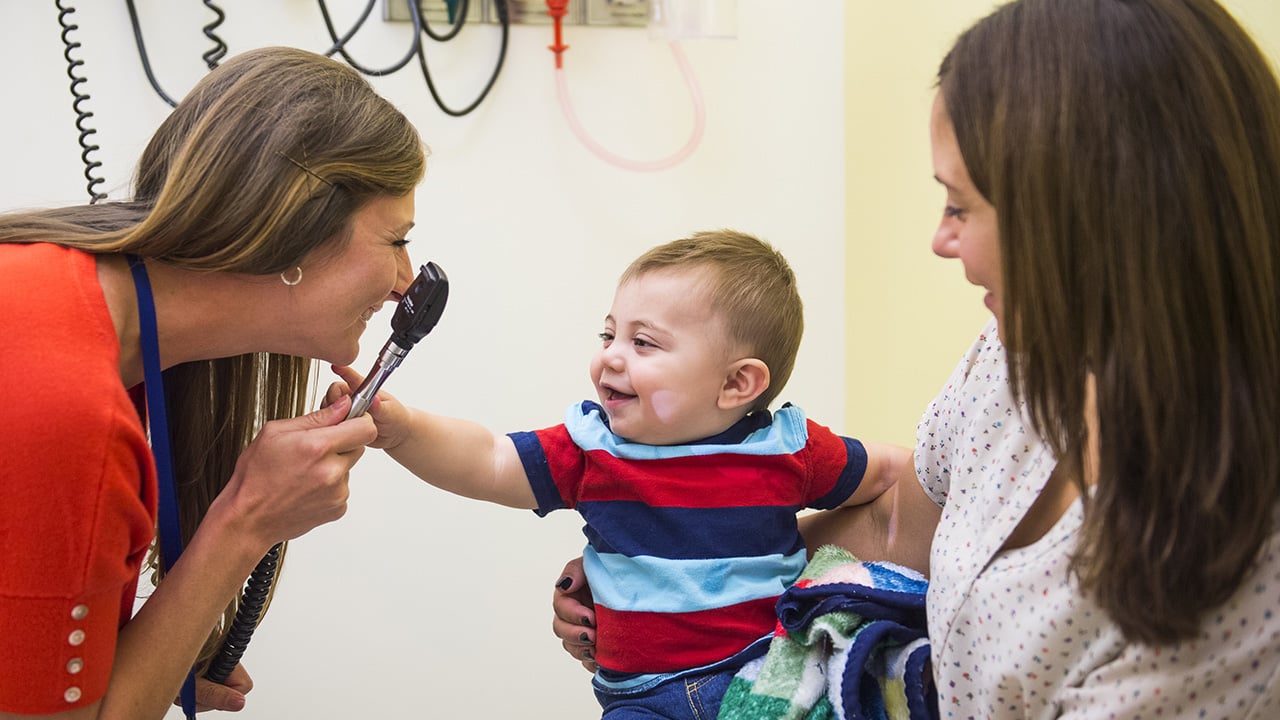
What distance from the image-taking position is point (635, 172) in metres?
2.03

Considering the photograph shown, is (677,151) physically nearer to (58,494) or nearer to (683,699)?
(683,699)

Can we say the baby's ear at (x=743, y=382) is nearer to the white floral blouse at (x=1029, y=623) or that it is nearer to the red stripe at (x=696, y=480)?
the red stripe at (x=696, y=480)

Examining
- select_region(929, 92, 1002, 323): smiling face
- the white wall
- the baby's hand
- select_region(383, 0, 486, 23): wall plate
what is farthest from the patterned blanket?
select_region(383, 0, 486, 23): wall plate

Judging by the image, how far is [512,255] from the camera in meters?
2.01

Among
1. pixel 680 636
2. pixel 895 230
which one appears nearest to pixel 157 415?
pixel 680 636

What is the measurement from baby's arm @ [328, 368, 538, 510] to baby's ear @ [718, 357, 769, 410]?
26 cm

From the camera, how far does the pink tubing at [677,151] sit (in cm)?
198

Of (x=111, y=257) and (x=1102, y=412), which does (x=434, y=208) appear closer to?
(x=111, y=257)

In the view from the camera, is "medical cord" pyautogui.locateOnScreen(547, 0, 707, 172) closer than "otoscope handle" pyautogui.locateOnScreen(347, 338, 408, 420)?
No

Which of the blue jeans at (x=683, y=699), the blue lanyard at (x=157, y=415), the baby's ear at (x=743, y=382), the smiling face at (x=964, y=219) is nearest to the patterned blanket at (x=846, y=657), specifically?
the blue jeans at (x=683, y=699)

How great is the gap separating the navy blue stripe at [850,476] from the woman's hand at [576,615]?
1.00ft

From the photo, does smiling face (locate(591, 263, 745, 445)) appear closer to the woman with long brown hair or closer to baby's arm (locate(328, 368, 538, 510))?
baby's arm (locate(328, 368, 538, 510))

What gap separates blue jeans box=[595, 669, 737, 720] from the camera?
3.92 ft

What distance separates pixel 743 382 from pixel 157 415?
0.65m
